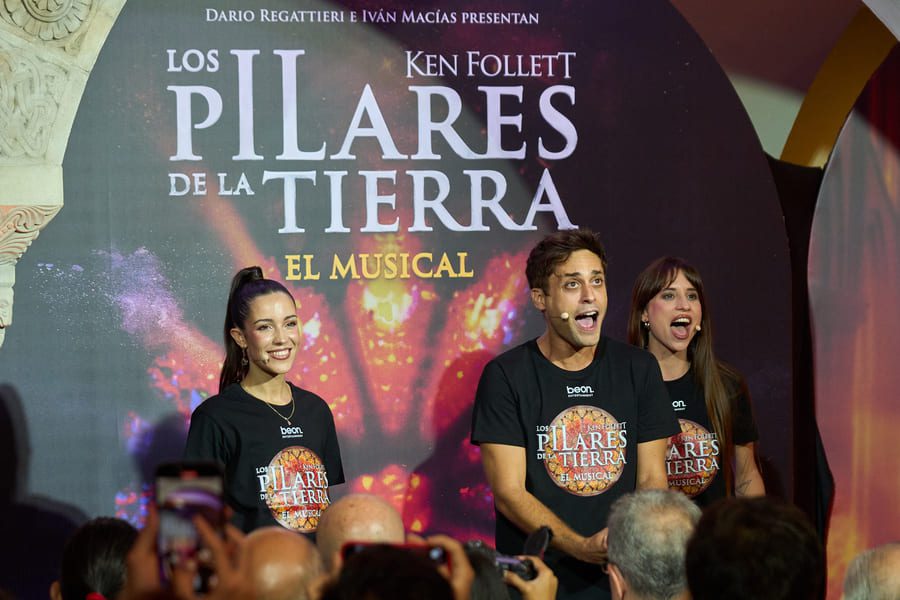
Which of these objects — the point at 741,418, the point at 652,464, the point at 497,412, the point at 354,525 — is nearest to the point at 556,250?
the point at 497,412

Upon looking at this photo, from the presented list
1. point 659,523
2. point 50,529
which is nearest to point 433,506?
point 50,529

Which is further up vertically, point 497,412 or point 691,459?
point 497,412

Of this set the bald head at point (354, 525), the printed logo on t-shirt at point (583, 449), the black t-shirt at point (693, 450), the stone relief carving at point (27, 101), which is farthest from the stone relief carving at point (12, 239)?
the bald head at point (354, 525)

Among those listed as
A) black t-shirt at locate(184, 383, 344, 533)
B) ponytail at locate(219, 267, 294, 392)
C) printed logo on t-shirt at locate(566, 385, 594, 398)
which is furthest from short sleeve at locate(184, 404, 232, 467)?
printed logo on t-shirt at locate(566, 385, 594, 398)

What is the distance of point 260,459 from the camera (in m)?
3.97

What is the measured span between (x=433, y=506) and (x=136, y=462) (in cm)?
121

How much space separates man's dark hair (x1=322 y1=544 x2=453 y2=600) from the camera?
172cm

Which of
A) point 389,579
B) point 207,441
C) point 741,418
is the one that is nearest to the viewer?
point 389,579

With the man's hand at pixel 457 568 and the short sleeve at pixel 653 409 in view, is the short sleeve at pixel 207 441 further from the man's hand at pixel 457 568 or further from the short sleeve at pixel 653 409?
the man's hand at pixel 457 568

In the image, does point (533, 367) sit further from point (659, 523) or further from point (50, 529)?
point (50, 529)

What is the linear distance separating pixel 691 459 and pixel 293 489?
1.42 metres

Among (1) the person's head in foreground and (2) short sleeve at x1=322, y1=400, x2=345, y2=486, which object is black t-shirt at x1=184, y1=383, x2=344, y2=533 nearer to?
(2) short sleeve at x1=322, y1=400, x2=345, y2=486

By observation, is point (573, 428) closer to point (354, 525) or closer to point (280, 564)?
point (354, 525)

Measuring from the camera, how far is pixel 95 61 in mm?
5016
